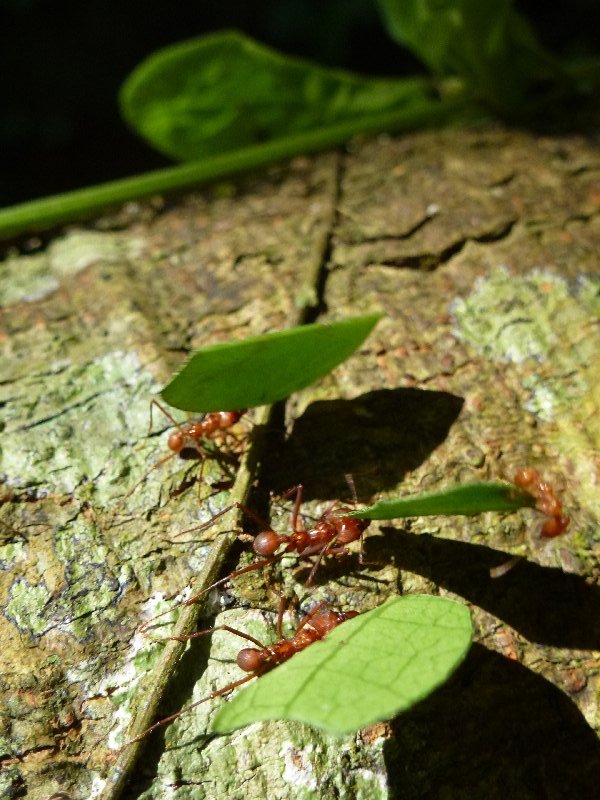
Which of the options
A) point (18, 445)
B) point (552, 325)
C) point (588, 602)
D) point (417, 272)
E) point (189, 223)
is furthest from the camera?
point (189, 223)

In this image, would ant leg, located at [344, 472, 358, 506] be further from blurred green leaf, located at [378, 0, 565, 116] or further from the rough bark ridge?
blurred green leaf, located at [378, 0, 565, 116]

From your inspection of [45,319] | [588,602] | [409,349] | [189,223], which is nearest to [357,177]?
[189,223]

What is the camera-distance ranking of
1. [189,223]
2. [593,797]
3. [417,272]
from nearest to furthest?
1. [593,797]
2. [417,272]
3. [189,223]

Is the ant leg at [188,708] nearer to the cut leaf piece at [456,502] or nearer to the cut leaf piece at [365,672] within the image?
the cut leaf piece at [365,672]

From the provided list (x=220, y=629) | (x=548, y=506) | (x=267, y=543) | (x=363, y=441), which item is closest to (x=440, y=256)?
(x=363, y=441)

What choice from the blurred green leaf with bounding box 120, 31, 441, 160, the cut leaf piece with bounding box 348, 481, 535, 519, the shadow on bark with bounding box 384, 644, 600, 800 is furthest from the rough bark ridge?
the blurred green leaf with bounding box 120, 31, 441, 160

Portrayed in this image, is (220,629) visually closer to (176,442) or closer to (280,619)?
(280,619)

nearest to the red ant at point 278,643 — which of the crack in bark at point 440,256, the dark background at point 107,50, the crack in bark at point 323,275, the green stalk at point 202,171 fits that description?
the crack in bark at point 323,275

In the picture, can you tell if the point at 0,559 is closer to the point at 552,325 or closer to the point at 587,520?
the point at 587,520
